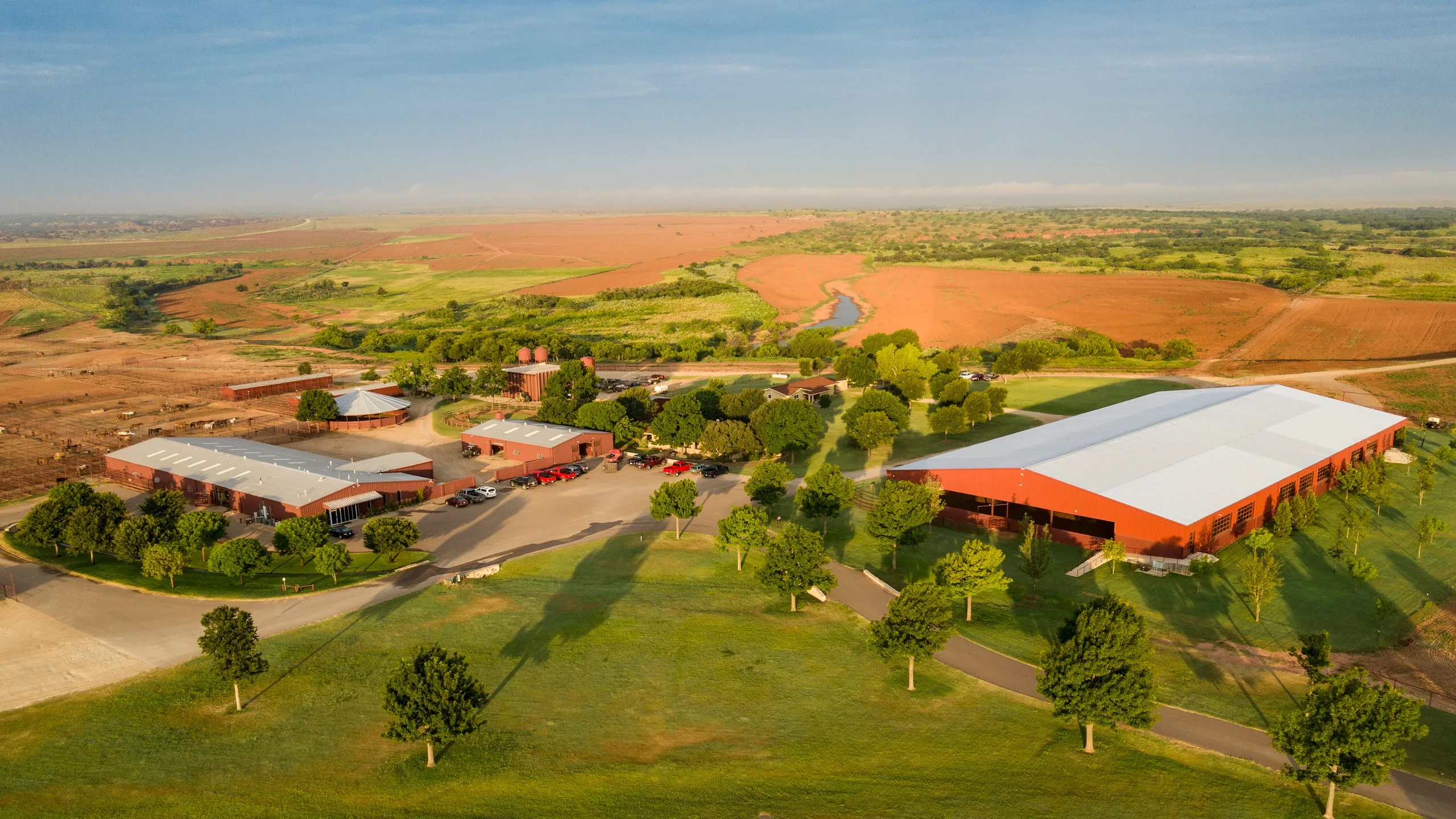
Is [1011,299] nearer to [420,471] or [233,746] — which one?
[420,471]

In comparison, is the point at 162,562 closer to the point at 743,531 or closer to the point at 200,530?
the point at 200,530

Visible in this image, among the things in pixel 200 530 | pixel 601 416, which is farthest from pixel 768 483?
pixel 200 530

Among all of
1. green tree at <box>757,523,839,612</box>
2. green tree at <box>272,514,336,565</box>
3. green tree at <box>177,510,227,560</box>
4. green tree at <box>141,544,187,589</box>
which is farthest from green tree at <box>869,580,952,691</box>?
green tree at <box>177,510,227,560</box>

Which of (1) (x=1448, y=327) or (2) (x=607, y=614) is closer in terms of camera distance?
(2) (x=607, y=614)

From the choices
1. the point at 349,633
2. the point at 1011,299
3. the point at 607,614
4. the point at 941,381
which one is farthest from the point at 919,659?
the point at 1011,299

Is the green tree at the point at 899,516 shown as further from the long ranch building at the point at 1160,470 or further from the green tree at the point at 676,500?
the green tree at the point at 676,500
